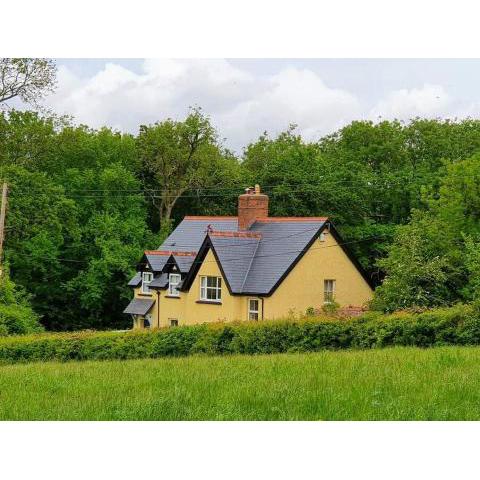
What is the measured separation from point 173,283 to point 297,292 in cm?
711

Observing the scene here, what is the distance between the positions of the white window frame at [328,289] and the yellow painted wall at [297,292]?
0.16 metres

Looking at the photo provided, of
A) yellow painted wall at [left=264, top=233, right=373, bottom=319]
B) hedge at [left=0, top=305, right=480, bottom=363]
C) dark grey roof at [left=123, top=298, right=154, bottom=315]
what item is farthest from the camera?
dark grey roof at [left=123, top=298, right=154, bottom=315]

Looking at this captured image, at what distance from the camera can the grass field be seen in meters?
11.0

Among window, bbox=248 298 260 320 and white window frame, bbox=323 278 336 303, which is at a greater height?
white window frame, bbox=323 278 336 303

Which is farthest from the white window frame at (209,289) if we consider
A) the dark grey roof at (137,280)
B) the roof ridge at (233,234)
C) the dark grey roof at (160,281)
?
the dark grey roof at (137,280)

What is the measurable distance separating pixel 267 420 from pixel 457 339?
444 inches

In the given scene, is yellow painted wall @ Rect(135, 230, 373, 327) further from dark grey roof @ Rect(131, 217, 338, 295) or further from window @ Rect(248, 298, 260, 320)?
dark grey roof @ Rect(131, 217, 338, 295)

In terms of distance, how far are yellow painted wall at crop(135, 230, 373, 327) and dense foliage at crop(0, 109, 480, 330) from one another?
2539 millimetres

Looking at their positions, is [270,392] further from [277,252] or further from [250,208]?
[250,208]

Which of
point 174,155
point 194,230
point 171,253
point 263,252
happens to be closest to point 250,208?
point 263,252

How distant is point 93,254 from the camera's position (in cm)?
5238

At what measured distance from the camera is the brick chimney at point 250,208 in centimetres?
4034

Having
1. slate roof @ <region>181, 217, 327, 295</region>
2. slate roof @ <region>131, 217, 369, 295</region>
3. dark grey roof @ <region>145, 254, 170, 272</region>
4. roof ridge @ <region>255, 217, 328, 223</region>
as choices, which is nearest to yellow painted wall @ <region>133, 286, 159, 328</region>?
dark grey roof @ <region>145, 254, 170, 272</region>

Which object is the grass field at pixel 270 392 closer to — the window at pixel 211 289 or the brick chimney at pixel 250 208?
the window at pixel 211 289
